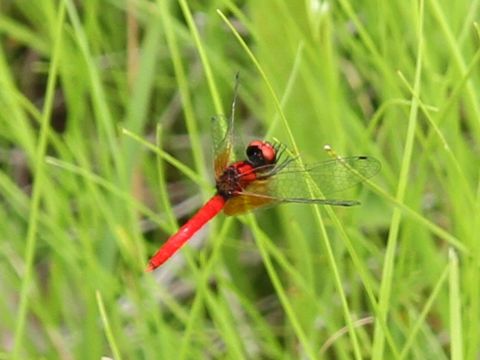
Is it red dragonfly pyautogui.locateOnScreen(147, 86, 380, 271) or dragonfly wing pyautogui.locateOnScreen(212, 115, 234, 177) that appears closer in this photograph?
red dragonfly pyautogui.locateOnScreen(147, 86, 380, 271)

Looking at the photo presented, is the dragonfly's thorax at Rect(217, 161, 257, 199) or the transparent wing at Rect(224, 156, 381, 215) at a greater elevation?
the dragonfly's thorax at Rect(217, 161, 257, 199)

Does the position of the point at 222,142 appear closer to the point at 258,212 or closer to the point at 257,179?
the point at 257,179

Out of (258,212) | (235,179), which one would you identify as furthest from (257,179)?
(258,212)

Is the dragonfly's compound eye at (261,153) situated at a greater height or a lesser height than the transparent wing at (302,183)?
greater

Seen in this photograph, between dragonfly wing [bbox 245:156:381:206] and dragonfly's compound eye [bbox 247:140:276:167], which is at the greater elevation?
dragonfly's compound eye [bbox 247:140:276:167]

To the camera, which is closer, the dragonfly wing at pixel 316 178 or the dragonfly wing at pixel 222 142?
the dragonfly wing at pixel 316 178
